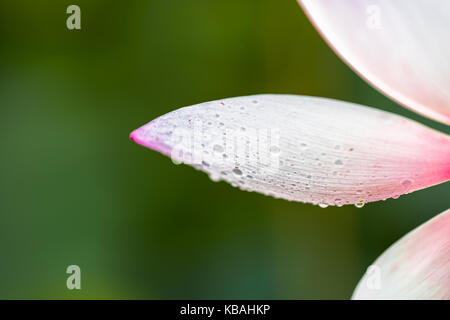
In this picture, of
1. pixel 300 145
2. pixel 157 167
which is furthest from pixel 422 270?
pixel 157 167

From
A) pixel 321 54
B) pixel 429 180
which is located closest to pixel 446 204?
pixel 321 54

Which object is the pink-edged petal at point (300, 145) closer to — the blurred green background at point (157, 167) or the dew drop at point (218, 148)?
the dew drop at point (218, 148)

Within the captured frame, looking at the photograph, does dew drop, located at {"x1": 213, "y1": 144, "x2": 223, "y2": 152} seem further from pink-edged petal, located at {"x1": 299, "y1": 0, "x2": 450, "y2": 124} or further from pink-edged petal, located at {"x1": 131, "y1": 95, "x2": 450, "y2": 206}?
pink-edged petal, located at {"x1": 299, "y1": 0, "x2": 450, "y2": 124}

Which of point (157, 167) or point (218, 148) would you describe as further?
point (157, 167)

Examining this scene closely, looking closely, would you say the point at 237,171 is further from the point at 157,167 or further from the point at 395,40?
the point at 157,167

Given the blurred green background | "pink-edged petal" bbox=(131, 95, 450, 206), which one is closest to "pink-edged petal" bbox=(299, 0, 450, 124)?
"pink-edged petal" bbox=(131, 95, 450, 206)
